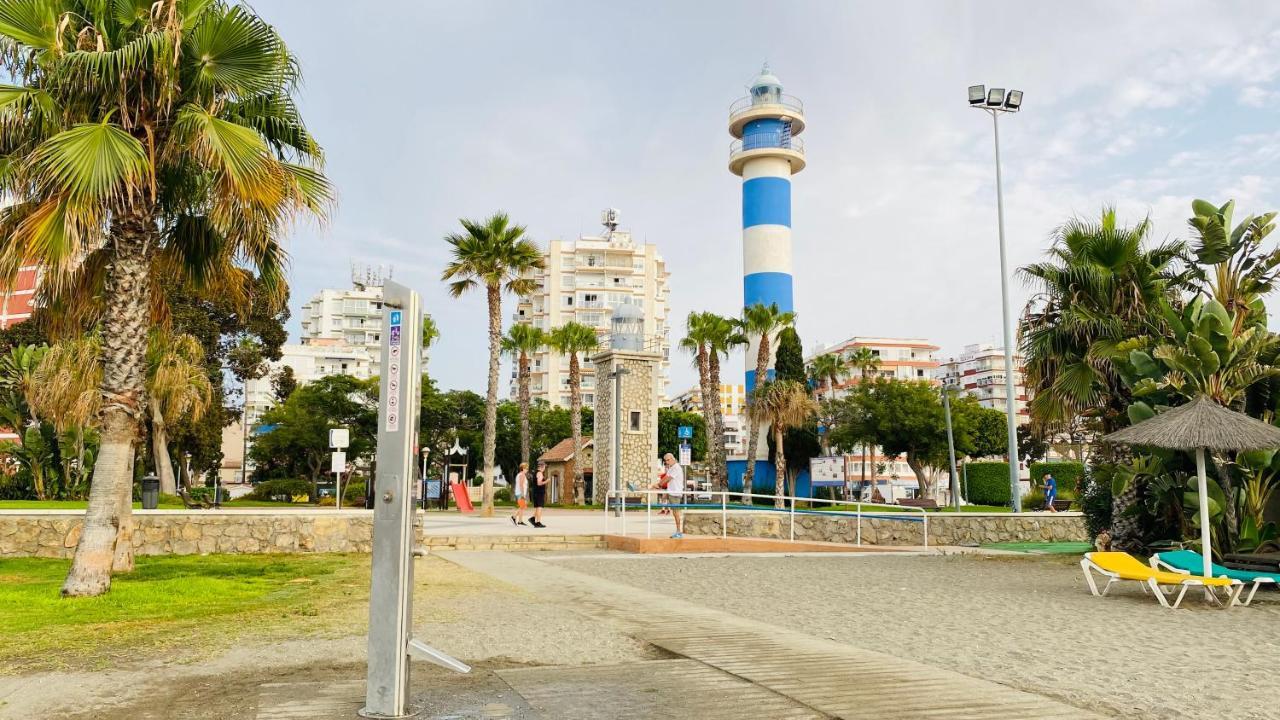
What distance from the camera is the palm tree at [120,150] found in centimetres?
970

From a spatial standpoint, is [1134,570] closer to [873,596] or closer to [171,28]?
[873,596]

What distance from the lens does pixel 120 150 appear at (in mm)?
9648

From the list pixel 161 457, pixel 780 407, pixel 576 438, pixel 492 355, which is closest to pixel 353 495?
pixel 161 457

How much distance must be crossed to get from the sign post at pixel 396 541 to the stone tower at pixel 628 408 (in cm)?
3624

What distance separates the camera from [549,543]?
18969 mm

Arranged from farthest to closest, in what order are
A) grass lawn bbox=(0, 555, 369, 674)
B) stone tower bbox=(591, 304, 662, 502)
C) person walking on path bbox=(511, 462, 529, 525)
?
stone tower bbox=(591, 304, 662, 502), person walking on path bbox=(511, 462, 529, 525), grass lawn bbox=(0, 555, 369, 674)

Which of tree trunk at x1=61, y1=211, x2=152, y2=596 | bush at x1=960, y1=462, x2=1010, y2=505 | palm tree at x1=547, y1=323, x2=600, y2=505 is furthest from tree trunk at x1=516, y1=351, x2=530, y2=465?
tree trunk at x1=61, y1=211, x2=152, y2=596

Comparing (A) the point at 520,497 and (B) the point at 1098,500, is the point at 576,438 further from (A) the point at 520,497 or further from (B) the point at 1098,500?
(B) the point at 1098,500

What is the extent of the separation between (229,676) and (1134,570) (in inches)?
372

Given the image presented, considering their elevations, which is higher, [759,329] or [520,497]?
[759,329]

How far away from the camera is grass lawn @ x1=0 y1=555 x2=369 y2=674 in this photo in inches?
274

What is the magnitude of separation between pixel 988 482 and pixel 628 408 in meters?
24.7

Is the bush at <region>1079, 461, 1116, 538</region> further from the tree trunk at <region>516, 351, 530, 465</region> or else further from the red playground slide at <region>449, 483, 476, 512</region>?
the tree trunk at <region>516, 351, 530, 465</region>

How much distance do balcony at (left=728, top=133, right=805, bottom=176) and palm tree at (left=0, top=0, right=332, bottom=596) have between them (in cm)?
4288
